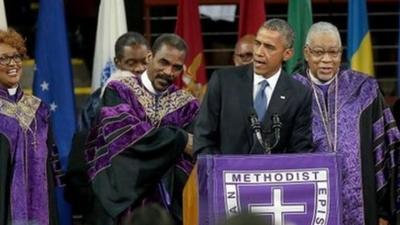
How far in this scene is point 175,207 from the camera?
31.8 feet

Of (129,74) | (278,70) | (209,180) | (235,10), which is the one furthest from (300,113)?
(235,10)

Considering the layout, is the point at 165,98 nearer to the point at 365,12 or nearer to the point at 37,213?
the point at 37,213

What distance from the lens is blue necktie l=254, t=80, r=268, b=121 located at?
8734 millimetres

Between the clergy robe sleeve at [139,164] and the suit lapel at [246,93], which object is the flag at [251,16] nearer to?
the clergy robe sleeve at [139,164]

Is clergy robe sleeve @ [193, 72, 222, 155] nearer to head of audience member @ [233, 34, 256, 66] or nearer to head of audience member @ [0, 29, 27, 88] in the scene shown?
head of audience member @ [0, 29, 27, 88]

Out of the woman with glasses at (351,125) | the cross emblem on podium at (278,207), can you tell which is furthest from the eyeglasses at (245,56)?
the cross emblem on podium at (278,207)

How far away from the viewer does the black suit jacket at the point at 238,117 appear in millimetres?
8719

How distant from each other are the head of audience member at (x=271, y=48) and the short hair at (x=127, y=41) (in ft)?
5.62

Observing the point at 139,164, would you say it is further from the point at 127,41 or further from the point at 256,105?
the point at 127,41

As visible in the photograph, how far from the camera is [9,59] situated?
31.1ft

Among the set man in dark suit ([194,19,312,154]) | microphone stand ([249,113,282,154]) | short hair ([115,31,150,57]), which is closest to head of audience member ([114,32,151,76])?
short hair ([115,31,150,57])

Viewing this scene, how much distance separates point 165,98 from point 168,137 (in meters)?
0.33

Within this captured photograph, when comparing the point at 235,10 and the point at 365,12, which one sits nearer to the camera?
the point at 365,12

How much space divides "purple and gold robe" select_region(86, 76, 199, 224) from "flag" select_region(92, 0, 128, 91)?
62.0 inches
